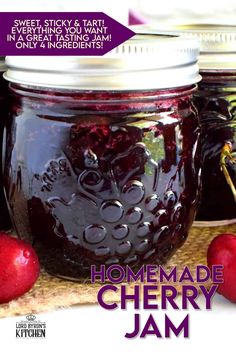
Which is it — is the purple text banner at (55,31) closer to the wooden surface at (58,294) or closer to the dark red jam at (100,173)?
the dark red jam at (100,173)

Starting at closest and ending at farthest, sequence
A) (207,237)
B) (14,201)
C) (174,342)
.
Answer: (174,342)
(14,201)
(207,237)

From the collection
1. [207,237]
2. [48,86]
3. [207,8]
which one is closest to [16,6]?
[48,86]

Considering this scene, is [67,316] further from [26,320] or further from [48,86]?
[48,86]

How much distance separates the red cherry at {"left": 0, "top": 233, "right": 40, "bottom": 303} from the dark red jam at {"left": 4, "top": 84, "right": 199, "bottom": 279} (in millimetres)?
40

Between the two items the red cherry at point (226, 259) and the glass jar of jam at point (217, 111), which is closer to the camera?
the red cherry at point (226, 259)

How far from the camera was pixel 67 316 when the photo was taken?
709 millimetres

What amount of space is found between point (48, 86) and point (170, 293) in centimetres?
24

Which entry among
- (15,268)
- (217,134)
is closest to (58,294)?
(15,268)

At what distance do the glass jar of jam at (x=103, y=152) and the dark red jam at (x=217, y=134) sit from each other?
3.3 inches

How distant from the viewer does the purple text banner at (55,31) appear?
0.73 metres

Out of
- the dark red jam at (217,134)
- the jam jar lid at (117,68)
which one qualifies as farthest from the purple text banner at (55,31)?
the dark red jam at (217,134)

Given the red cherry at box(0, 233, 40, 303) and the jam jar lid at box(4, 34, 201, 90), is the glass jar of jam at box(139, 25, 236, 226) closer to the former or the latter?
the jam jar lid at box(4, 34, 201, 90)

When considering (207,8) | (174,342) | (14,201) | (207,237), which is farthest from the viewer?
(207,8)

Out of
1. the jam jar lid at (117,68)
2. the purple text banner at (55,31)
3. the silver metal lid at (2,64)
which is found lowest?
the silver metal lid at (2,64)
